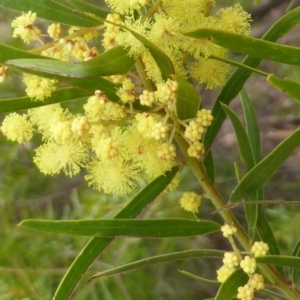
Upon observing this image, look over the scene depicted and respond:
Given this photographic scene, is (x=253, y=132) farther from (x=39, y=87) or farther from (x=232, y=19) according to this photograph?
(x=39, y=87)

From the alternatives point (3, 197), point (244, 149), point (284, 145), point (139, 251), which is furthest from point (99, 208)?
point (284, 145)

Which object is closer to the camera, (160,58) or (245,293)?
(160,58)

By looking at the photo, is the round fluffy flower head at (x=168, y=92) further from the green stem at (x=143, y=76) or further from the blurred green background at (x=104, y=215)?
the blurred green background at (x=104, y=215)

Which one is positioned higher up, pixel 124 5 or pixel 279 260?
pixel 124 5

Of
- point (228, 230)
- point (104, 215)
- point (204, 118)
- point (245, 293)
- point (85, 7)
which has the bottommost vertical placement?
point (104, 215)

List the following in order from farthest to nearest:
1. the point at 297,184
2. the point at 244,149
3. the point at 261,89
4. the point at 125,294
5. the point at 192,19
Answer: the point at 261,89
the point at 297,184
the point at 125,294
the point at 244,149
the point at 192,19

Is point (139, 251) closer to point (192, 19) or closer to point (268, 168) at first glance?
point (268, 168)

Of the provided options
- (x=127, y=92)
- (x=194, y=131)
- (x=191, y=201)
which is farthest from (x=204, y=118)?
(x=191, y=201)
